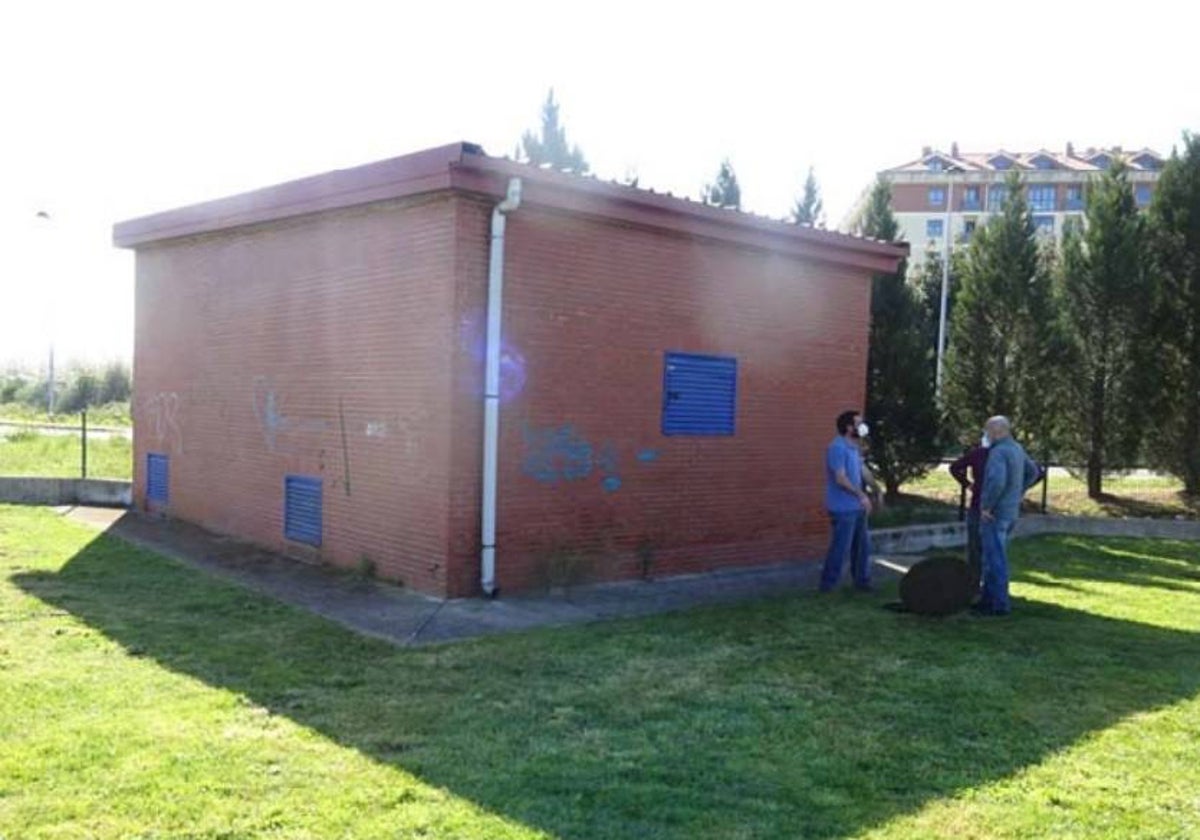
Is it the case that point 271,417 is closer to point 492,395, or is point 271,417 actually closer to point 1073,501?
Result: point 492,395

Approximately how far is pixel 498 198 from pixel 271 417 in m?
3.93

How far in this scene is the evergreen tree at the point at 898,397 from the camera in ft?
58.9

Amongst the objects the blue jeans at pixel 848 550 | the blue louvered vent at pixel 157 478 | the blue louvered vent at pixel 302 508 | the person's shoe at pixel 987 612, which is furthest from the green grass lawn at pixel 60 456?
the person's shoe at pixel 987 612

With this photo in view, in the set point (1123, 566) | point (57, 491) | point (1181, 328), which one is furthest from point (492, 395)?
point (1181, 328)

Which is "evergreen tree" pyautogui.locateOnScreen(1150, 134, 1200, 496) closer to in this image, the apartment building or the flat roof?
the flat roof

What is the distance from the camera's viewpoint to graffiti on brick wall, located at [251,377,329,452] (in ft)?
34.4

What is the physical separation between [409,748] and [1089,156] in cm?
9883

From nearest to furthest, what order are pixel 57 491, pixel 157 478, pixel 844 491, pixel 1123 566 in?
pixel 844 491 → pixel 1123 566 → pixel 157 478 → pixel 57 491

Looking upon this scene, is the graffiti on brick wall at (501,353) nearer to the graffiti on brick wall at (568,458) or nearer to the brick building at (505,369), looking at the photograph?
the brick building at (505,369)

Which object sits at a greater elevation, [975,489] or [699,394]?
[699,394]

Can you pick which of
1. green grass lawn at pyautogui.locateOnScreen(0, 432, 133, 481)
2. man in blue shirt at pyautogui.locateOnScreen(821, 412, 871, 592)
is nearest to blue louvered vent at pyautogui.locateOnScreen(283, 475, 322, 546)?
man in blue shirt at pyautogui.locateOnScreen(821, 412, 871, 592)

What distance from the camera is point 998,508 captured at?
869 cm

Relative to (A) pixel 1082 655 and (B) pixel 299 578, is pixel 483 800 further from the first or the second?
(B) pixel 299 578

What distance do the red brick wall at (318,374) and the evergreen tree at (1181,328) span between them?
49.9 ft
